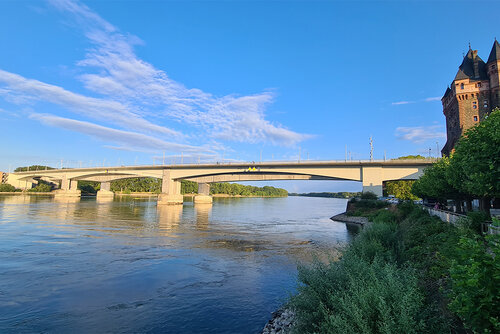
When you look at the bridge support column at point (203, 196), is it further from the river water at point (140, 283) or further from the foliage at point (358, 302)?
the foliage at point (358, 302)

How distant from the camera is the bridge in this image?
55.0 metres

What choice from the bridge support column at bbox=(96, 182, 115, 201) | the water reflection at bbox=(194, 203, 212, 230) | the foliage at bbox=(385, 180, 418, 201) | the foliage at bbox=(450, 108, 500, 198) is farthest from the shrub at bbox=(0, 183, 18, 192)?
the foliage at bbox=(450, 108, 500, 198)

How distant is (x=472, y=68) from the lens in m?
58.3

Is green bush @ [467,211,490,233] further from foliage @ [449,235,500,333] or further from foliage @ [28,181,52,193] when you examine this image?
foliage @ [28,181,52,193]

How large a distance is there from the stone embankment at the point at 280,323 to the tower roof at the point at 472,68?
65.8 m

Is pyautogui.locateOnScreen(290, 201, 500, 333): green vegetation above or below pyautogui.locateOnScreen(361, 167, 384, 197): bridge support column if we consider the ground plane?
below

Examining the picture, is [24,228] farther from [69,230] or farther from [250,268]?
[250,268]

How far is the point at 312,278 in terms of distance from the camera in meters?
8.80

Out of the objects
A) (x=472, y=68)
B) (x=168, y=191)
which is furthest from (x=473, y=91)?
(x=168, y=191)

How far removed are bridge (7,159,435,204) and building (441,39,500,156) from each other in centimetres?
1340

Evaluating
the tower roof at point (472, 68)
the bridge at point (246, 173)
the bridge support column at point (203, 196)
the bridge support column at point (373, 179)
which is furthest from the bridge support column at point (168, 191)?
the tower roof at point (472, 68)

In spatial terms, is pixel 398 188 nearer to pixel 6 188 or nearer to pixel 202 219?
pixel 202 219

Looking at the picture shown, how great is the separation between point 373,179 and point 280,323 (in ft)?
168

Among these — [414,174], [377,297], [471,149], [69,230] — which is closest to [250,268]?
[377,297]
